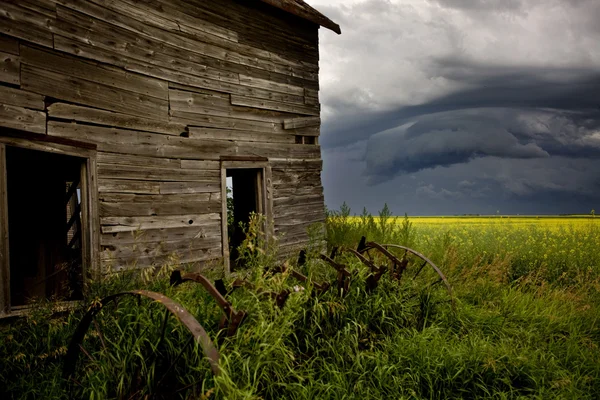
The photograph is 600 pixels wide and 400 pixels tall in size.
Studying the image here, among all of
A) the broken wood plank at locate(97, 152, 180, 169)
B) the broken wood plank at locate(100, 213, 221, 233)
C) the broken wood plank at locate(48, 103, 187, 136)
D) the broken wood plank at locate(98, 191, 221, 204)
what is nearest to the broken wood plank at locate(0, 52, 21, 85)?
the broken wood plank at locate(48, 103, 187, 136)

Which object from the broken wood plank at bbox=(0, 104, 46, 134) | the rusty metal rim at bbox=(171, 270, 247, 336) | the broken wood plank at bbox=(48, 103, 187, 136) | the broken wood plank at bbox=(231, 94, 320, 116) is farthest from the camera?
the broken wood plank at bbox=(231, 94, 320, 116)

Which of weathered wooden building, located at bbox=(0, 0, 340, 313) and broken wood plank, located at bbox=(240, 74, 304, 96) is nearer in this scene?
weathered wooden building, located at bbox=(0, 0, 340, 313)

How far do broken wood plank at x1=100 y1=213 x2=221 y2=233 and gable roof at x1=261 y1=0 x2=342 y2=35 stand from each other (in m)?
3.98

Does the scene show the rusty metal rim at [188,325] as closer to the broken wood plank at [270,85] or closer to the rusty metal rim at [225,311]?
the rusty metal rim at [225,311]

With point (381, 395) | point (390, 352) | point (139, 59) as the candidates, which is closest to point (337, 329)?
point (390, 352)

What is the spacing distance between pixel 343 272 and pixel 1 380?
10.8 ft

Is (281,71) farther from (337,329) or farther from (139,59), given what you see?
(337,329)

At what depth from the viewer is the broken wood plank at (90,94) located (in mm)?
5523

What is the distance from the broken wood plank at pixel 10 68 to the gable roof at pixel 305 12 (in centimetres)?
439

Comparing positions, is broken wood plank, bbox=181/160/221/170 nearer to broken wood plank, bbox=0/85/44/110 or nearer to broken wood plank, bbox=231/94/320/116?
broken wood plank, bbox=231/94/320/116

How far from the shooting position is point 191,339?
361cm

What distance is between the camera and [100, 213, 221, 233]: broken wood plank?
6250 millimetres

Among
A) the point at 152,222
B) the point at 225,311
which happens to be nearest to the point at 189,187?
the point at 152,222

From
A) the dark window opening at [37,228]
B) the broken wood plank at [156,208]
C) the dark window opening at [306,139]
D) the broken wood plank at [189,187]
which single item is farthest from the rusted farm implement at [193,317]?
the dark window opening at [37,228]
